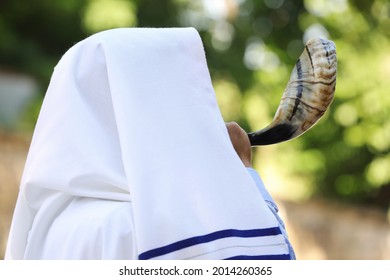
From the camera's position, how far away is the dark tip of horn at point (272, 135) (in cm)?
216

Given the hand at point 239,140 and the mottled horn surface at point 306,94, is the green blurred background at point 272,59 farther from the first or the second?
the hand at point 239,140

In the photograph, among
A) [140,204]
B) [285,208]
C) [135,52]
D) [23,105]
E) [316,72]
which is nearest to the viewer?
[140,204]

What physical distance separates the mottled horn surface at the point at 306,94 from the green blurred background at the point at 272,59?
9222 millimetres

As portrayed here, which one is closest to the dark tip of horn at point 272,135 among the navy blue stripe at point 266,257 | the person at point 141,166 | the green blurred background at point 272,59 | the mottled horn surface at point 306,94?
the mottled horn surface at point 306,94

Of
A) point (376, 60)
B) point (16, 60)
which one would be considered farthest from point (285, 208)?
point (16, 60)

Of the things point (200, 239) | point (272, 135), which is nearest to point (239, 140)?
point (272, 135)

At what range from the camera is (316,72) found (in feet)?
6.94

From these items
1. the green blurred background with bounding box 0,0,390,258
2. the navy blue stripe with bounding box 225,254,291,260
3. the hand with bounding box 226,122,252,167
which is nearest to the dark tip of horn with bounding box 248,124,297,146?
the hand with bounding box 226,122,252,167

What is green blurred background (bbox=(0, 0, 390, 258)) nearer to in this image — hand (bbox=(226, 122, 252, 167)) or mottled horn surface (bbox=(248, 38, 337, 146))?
mottled horn surface (bbox=(248, 38, 337, 146))

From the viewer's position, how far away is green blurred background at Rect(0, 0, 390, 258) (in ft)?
38.7

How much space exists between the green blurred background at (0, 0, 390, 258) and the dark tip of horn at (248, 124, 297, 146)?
9220mm

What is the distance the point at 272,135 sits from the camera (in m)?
2.20
